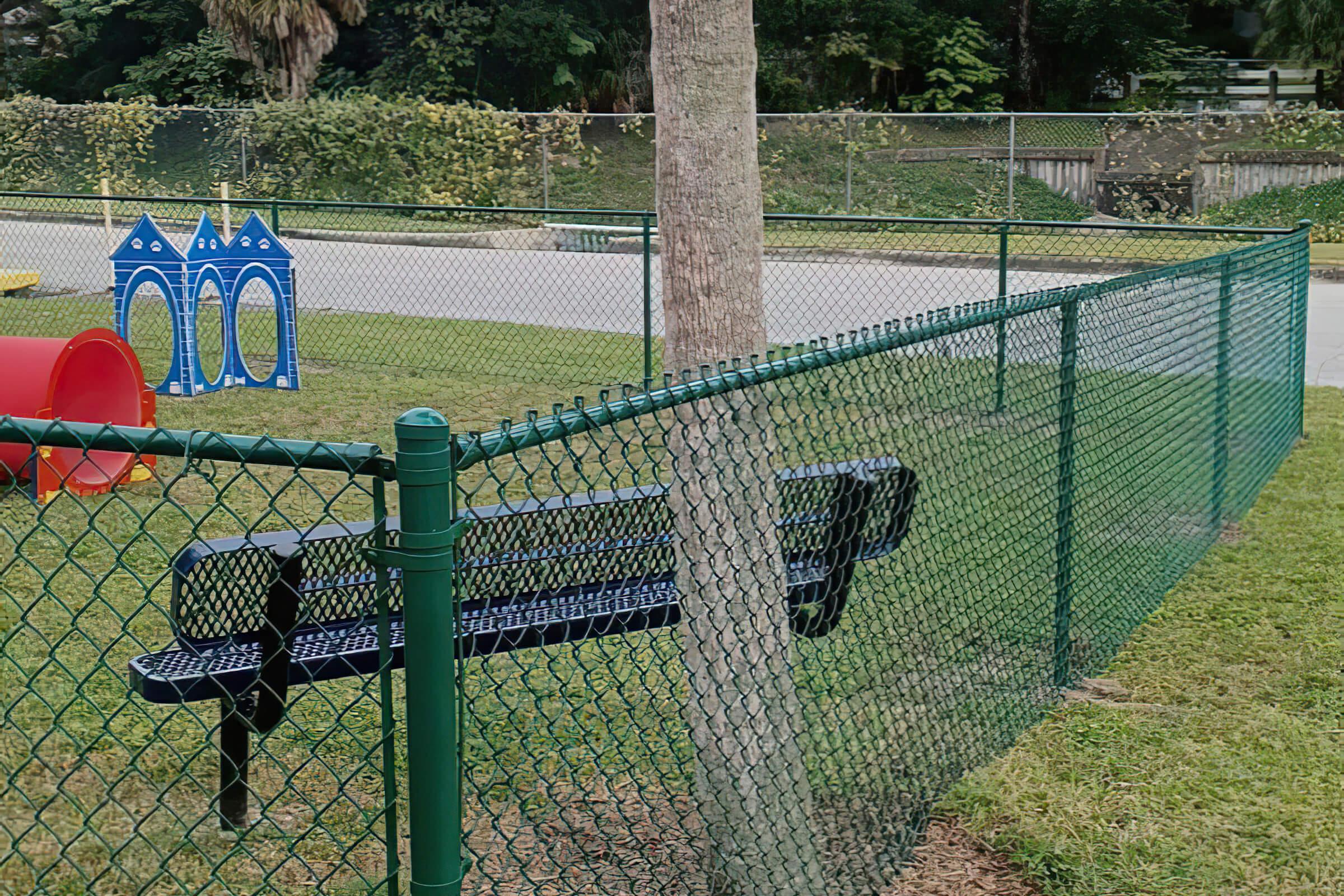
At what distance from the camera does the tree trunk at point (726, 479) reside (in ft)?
10.3

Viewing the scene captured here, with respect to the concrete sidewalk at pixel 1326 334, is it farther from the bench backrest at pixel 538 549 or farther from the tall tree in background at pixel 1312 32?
the tall tree in background at pixel 1312 32

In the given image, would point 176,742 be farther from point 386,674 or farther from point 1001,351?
point 1001,351

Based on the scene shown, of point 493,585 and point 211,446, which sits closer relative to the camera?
point 211,446

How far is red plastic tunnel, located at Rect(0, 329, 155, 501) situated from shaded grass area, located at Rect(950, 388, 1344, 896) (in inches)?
159

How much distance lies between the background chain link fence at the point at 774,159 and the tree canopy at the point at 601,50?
5.33 metres

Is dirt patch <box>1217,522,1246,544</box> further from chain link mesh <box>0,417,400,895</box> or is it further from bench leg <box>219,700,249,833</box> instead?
bench leg <box>219,700,249,833</box>

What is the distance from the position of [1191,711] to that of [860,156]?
16817mm

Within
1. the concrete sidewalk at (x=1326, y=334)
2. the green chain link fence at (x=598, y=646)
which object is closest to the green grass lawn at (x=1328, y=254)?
the concrete sidewalk at (x=1326, y=334)

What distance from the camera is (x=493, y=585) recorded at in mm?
3150

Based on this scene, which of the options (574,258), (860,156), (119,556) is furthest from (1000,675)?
(860,156)

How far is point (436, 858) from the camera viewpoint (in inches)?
76.6

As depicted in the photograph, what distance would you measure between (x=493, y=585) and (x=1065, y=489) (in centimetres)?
210

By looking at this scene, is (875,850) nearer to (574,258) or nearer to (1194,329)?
(1194,329)

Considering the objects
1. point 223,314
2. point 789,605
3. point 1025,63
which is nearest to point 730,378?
point 789,605
